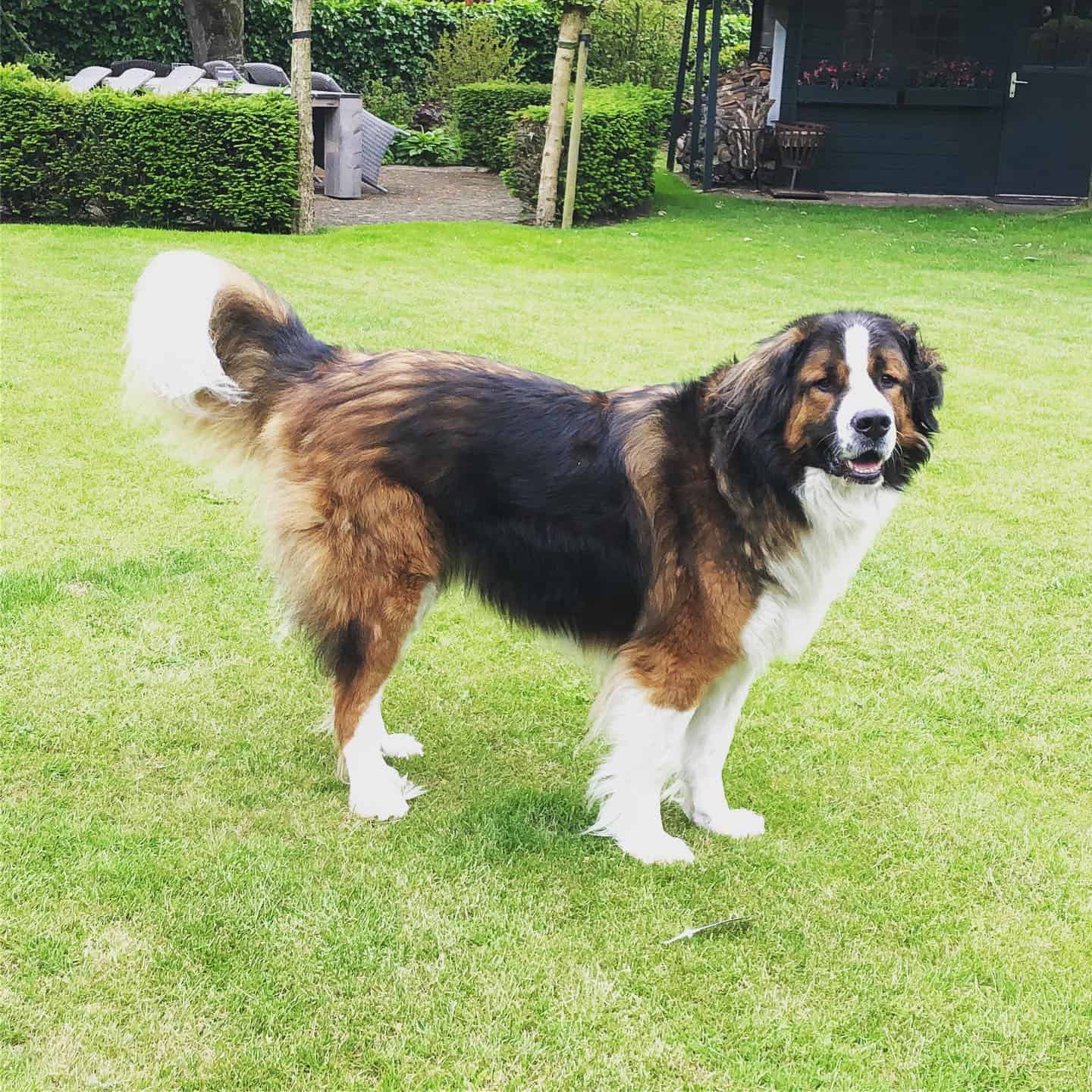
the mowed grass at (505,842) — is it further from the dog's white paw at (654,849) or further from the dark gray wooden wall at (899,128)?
the dark gray wooden wall at (899,128)

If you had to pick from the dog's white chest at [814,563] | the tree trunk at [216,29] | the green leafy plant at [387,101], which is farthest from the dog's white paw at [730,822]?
the green leafy plant at [387,101]

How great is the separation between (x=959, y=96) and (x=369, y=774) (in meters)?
20.4

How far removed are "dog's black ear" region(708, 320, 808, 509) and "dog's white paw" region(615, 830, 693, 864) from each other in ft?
3.79

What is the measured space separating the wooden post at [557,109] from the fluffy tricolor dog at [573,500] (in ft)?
40.8

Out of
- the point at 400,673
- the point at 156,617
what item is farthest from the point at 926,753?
the point at 156,617

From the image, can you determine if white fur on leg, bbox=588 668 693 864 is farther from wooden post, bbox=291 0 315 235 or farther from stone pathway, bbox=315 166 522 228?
stone pathway, bbox=315 166 522 228

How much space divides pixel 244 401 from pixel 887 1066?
110 inches

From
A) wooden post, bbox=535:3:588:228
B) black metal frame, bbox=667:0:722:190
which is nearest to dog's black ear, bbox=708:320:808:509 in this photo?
wooden post, bbox=535:3:588:228

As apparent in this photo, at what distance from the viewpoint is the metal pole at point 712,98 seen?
1844 cm

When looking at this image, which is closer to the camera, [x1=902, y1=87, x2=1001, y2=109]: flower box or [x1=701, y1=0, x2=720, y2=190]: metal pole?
[x1=701, y1=0, x2=720, y2=190]: metal pole

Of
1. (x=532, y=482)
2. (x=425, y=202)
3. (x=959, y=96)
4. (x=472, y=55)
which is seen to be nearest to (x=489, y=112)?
(x=472, y=55)

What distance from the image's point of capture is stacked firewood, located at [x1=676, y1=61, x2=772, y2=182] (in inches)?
832

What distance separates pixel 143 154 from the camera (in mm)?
14367

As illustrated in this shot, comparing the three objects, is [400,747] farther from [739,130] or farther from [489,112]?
[489,112]
